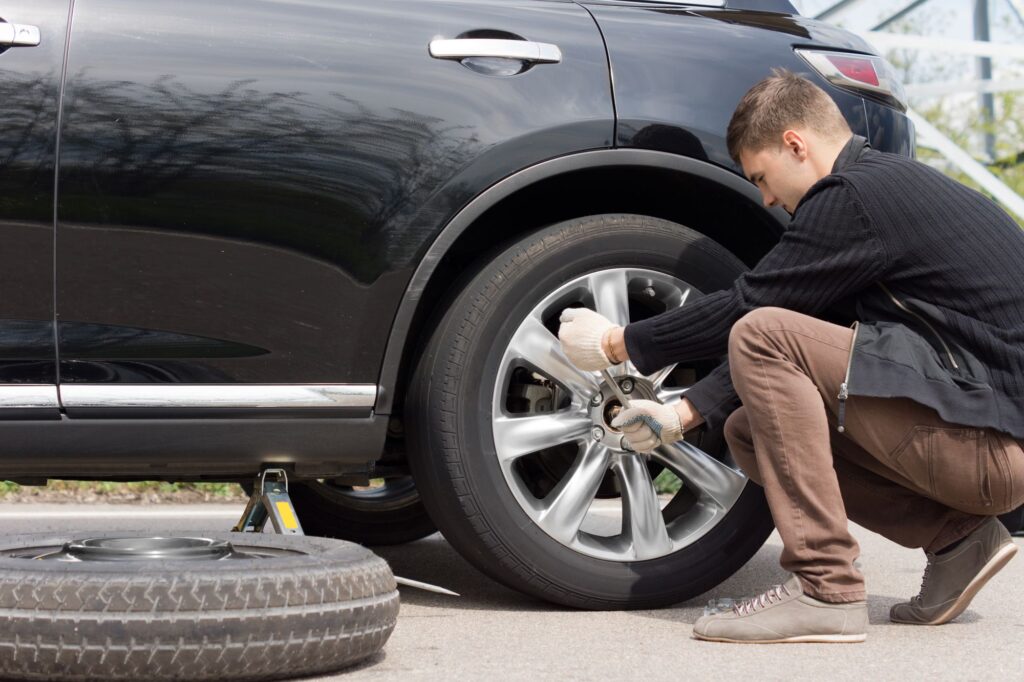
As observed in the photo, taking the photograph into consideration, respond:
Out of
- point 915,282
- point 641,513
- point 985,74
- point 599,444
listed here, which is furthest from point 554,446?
point 985,74

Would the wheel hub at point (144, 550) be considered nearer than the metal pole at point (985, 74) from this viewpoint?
Yes

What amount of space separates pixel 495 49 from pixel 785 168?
0.69 m

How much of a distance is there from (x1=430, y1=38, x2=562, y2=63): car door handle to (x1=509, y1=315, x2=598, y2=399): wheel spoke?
58 centimetres

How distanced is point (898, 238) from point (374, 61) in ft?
3.77

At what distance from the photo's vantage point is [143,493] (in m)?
5.56

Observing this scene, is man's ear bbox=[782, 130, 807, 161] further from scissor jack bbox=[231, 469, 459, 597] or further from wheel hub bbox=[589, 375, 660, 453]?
scissor jack bbox=[231, 469, 459, 597]

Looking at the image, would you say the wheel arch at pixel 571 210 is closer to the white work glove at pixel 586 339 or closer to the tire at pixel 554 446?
the tire at pixel 554 446

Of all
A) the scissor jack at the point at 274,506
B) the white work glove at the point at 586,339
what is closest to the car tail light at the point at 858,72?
the white work glove at the point at 586,339

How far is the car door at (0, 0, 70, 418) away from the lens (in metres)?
2.55

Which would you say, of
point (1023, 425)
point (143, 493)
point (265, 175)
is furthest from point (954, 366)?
point (143, 493)

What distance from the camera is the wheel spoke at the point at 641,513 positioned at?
2938 mm

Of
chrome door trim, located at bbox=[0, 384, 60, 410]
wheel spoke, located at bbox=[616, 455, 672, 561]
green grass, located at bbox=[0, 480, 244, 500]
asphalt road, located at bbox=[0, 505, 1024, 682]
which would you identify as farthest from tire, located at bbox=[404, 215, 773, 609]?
green grass, located at bbox=[0, 480, 244, 500]

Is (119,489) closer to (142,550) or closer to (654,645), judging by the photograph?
(142,550)

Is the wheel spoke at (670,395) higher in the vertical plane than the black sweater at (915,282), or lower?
lower
